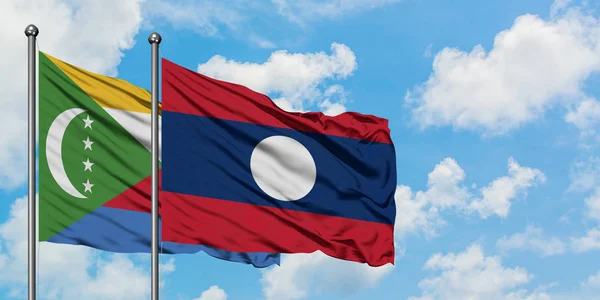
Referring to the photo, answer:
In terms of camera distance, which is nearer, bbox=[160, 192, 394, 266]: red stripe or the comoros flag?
the comoros flag

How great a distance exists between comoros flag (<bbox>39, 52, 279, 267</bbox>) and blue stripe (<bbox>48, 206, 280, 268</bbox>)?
0.05ft

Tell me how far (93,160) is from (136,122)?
113 centimetres

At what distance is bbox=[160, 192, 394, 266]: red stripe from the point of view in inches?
663

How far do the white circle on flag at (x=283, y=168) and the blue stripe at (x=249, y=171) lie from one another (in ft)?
0.36

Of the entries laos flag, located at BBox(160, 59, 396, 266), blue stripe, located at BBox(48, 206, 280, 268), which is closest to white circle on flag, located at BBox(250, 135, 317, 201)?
laos flag, located at BBox(160, 59, 396, 266)

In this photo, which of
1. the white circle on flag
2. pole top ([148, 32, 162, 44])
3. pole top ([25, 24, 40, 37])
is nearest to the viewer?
pole top ([25, 24, 40, 37])

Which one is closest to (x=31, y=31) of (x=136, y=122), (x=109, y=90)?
(x=109, y=90)

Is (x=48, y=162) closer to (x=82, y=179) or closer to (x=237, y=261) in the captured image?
(x=82, y=179)

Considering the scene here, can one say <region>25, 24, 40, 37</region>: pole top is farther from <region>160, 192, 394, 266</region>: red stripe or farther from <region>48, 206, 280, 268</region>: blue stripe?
<region>160, 192, 394, 266</region>: red stripe

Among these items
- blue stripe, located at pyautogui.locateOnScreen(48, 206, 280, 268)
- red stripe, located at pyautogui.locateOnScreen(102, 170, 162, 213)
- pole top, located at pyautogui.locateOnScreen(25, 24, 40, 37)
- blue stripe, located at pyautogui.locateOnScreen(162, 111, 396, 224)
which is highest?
pole top, located at pyautogui.locateOnScreen(25, 24, 40, 37)

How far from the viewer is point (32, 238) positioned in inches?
593

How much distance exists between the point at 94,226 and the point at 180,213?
4.79 feet

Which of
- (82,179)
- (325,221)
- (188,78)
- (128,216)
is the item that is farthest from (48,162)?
(325,221)

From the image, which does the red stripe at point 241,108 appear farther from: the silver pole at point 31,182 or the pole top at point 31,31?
the silver pole at point 31,182
